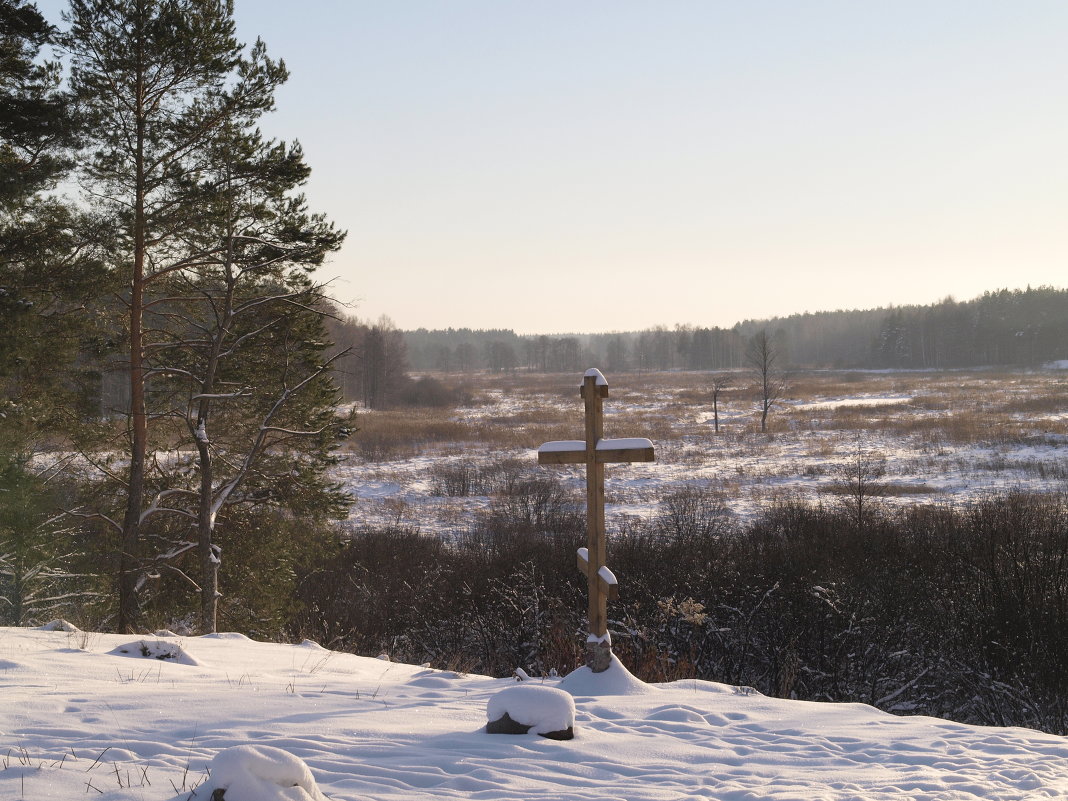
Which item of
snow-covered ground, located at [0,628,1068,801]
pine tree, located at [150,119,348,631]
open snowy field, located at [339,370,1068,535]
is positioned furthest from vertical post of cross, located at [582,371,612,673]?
open snowy field, located at [339,370,1068,535]

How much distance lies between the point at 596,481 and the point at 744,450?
95.8 feet

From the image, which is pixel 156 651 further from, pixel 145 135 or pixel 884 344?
pixel 884 344

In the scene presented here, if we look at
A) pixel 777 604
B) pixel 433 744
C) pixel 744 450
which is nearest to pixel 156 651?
pixel 433 744

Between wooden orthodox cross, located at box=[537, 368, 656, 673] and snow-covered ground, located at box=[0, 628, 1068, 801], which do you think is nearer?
snow-covered ground, located at box=[0, 628, 1068, 801]

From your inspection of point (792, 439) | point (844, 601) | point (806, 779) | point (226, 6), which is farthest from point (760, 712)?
point (792, 439)

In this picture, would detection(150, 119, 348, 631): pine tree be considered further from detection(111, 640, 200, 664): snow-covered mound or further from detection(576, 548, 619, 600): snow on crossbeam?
detection(576, 548, 619, 600): snow on crossbeam

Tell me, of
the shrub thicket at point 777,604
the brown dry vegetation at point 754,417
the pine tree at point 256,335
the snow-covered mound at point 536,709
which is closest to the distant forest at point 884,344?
the brown dry vegetation at point 754,417

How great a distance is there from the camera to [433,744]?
469 cm

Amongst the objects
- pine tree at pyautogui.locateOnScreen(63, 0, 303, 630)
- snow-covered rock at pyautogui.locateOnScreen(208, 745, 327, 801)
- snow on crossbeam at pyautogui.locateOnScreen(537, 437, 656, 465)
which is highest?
pine tree at pyautogui.locateOnScreen(63, 0, 303, 630)

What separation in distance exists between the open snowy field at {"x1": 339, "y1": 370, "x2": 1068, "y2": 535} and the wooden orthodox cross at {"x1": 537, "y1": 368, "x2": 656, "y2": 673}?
15209 mm

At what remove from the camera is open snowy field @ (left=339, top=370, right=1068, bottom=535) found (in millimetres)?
25484

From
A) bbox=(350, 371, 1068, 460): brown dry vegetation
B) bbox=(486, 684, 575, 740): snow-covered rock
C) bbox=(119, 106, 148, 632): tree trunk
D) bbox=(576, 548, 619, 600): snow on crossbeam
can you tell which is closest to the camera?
bbox=(486, 684, 575, 740): snow-covered rock

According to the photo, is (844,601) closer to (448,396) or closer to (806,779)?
(806,779)

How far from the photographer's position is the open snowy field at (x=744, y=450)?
25484 millimetres
